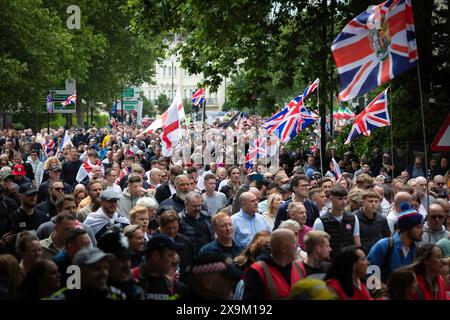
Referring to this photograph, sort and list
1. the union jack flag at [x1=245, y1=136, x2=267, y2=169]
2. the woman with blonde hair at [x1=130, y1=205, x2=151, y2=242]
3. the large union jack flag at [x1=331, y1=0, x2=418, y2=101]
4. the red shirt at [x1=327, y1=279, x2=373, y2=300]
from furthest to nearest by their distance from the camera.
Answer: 1. the union jack flag at [x1=245, y1=136, x2=267, y2=169]
2. the large union jack flag at [x1=331, y1=0, x2=418, y2=101]
3. the woman with blonde hair at [x1=130, y1=205, x2=151, y2=242]
4. the red shirt at [x1=327, y1=279, x2=373, y2=300]

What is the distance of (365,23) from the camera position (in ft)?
43.8

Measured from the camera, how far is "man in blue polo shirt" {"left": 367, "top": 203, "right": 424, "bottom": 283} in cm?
1039

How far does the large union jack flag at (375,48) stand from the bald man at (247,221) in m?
2.03

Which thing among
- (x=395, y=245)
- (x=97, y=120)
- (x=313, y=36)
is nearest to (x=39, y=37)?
(x=313, y=36)

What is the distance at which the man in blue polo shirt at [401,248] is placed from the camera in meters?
10.4

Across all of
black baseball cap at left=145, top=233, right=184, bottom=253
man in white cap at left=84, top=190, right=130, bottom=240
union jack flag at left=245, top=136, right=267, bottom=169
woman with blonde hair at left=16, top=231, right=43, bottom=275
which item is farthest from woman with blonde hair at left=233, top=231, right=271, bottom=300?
union jack flag at left=245, top=136, right=267, bottom=169

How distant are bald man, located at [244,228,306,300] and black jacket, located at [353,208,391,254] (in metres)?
3.52

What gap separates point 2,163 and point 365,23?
30.2 feet

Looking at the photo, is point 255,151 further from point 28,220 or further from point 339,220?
point 339,220

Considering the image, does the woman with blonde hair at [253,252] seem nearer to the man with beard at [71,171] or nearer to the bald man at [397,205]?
the bald man at [397,205]

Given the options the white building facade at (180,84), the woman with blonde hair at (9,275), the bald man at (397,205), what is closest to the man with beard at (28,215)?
the bald man at (397,205)

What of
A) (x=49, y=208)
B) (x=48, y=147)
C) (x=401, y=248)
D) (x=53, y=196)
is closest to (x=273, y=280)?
(x=401, y=248)

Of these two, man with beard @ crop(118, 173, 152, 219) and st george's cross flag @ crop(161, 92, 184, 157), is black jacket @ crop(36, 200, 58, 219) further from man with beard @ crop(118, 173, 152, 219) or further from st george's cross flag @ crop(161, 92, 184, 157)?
st george's cross flag @ crop(161, 92, 184, 157)
